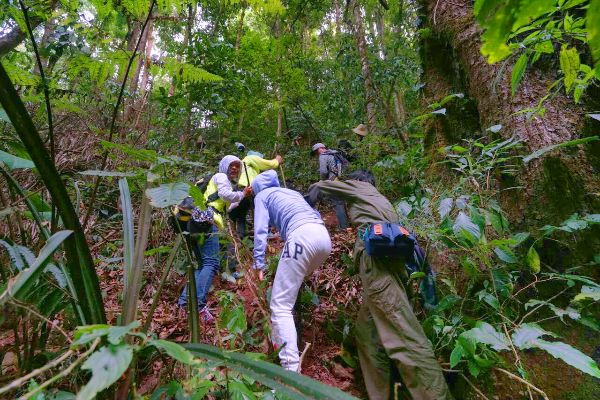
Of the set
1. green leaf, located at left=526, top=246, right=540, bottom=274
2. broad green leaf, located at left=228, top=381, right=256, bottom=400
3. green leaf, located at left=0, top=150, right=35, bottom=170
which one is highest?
green leaf, located at left=0, top=150, right=35, bottom=170

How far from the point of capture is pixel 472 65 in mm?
3611

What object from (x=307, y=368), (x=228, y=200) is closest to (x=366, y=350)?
(x=307, y=368)

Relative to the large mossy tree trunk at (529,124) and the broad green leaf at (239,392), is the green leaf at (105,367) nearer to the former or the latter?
the broad green leaf at (239,392)

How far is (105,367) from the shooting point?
67 centimetres

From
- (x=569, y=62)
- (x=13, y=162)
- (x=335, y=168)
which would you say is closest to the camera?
(x=13, y=162)

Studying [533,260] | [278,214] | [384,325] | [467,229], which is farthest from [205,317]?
[533,260]

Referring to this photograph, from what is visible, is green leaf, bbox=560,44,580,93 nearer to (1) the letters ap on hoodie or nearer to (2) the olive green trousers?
(2) the olive green trousers

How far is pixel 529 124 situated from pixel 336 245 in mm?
2933

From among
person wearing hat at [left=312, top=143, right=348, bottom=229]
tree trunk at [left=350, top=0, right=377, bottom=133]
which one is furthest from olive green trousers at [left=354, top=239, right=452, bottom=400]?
tree trunk at [left=350, top=0, right=377, bottom=133]

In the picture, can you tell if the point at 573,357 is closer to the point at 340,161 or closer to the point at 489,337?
the point at 489,337

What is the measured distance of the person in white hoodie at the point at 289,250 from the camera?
9.18ft

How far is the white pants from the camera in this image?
112 inches

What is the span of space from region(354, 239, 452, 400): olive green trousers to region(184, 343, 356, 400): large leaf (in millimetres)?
2055

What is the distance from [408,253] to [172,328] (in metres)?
2.35
